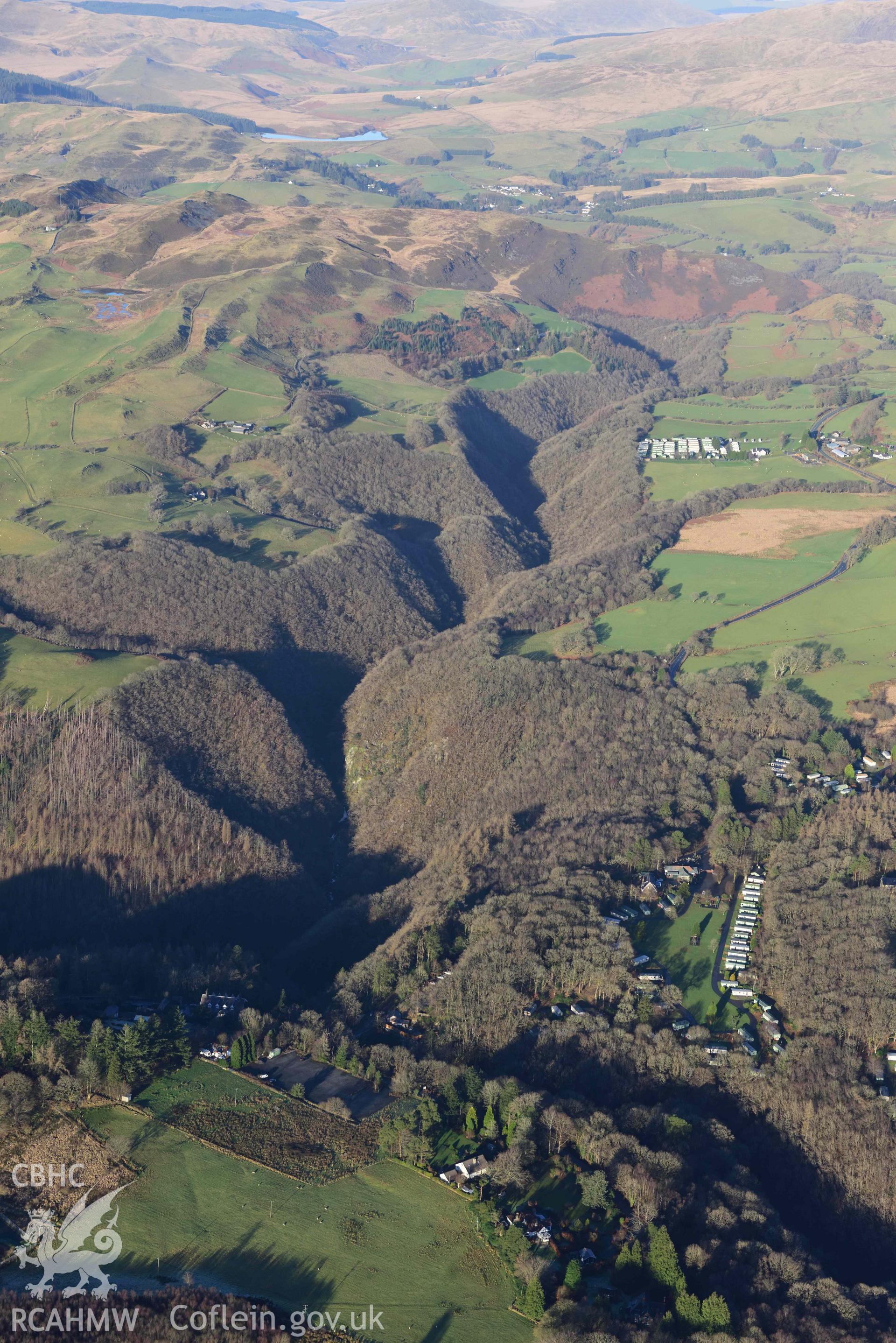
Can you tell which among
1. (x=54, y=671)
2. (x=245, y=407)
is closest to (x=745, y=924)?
(x=54, y=671)

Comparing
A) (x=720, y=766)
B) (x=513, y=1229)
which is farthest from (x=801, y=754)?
(x=513, y=1229)

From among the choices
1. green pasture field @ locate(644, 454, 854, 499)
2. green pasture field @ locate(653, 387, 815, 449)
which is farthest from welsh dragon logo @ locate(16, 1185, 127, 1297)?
green pasture field @ locate(653, 387, 815, 449)

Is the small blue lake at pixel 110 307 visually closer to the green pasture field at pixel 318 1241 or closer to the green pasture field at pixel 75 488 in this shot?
the green pasture field at pixel 75 488

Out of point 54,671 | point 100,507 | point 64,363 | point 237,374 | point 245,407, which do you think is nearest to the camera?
point 54,671

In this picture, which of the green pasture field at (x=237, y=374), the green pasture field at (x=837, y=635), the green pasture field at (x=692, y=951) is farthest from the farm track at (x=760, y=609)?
the green pasture field at (x=237, y=374)

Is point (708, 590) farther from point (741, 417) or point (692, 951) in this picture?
point (741, 417)

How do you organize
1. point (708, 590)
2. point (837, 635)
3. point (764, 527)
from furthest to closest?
1. point (764, 527)
2. point (708, 590)
3. point (837, 635)
